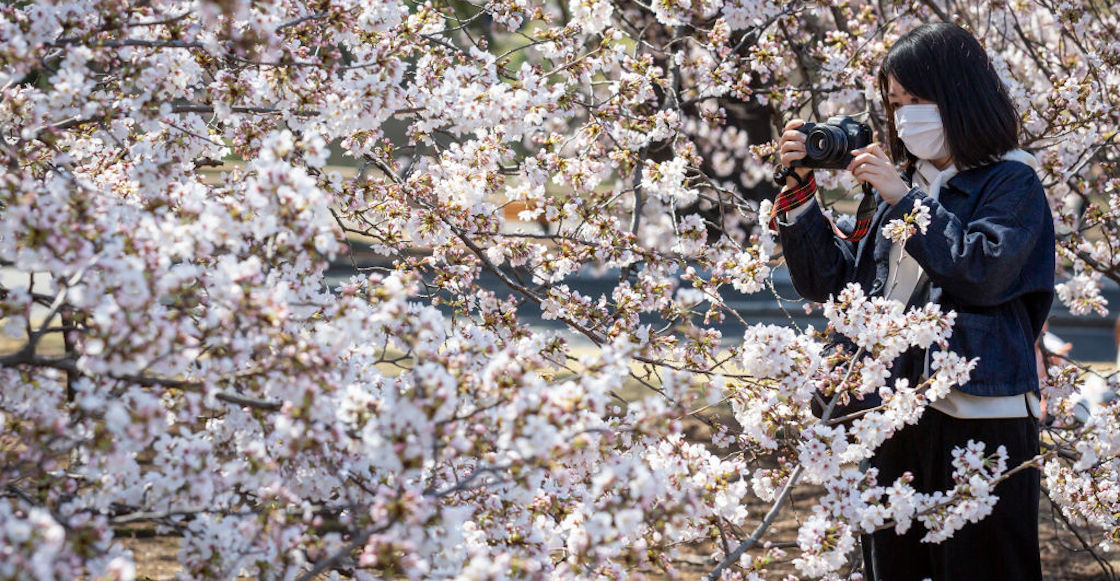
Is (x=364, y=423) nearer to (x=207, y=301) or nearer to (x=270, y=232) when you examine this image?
(x=270, y=232)

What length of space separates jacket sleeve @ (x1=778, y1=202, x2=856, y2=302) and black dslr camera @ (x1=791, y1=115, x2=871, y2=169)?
0.40ft

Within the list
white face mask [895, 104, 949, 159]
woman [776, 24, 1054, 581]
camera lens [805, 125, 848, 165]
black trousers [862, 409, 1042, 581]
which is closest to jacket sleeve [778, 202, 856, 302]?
woman [776, 24, 1054, 581]

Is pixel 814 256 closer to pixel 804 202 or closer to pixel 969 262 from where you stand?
pixel 804 202

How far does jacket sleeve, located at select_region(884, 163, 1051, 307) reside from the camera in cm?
226

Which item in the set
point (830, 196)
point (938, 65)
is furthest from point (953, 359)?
point (830, 196)

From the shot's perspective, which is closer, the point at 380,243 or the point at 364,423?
the point at 364,423

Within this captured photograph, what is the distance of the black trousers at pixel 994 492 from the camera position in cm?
241

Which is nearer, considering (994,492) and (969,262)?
(969,262)

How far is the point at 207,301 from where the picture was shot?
2152 millimetres

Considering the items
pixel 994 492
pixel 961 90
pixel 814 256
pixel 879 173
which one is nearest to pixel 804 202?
pixel 814 256

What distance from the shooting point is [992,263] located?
2258mm

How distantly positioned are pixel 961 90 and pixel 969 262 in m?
0.43

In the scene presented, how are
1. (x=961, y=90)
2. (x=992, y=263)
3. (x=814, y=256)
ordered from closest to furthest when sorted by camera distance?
(x=992, y=263), (x=961, y=90), (x=814, y=256)

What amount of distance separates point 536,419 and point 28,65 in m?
1.09
